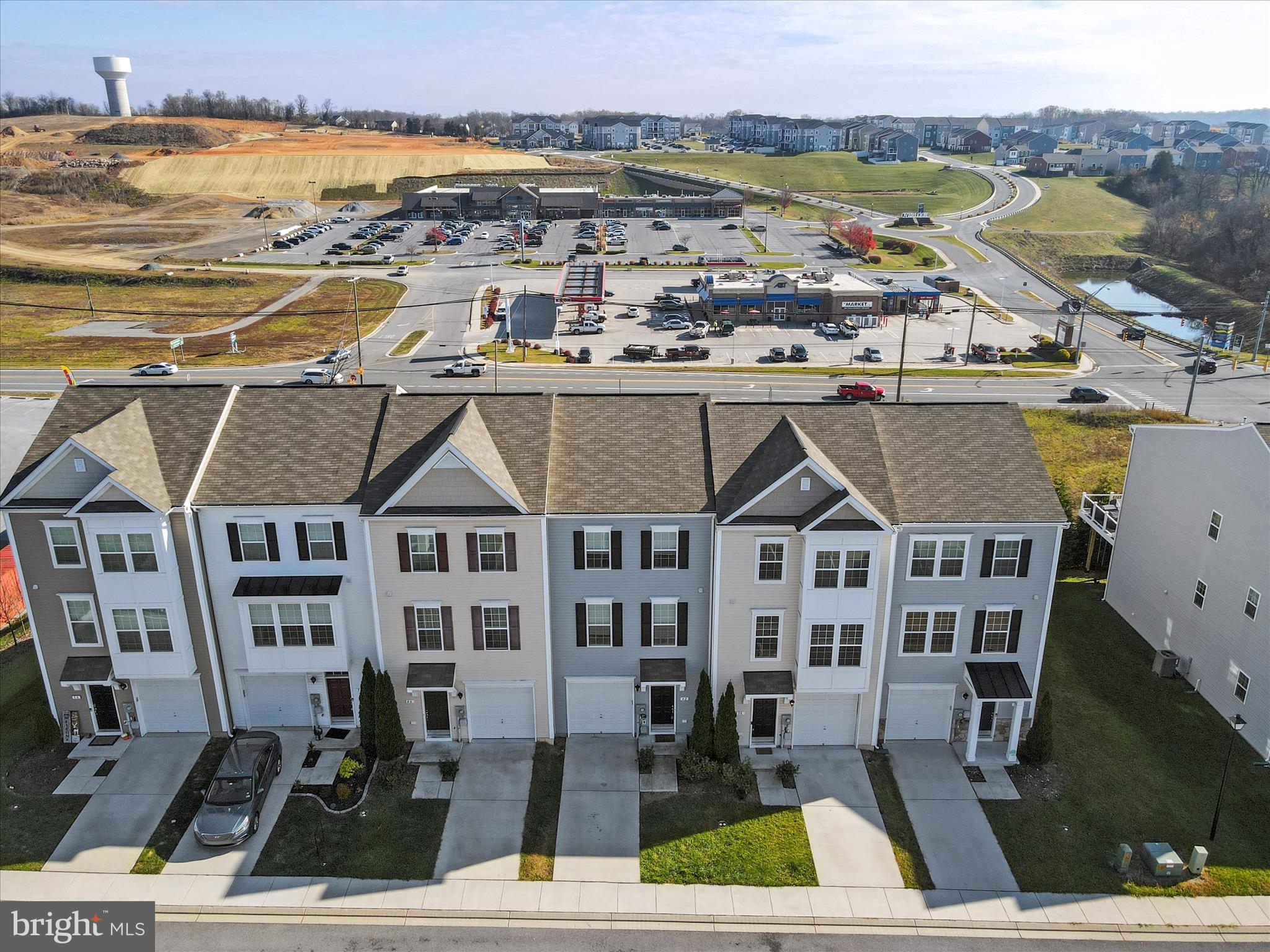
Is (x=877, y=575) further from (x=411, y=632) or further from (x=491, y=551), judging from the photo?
(x=411, y=632)

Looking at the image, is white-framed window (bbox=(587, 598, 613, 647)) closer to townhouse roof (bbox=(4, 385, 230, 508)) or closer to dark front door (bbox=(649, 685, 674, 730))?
dark front door (bbox=(649, 685, 674, 730))

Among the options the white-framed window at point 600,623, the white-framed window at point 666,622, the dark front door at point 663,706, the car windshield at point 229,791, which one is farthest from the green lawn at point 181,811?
the white-framed window at point 666,622

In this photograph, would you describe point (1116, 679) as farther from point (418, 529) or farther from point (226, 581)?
point (226, 581)

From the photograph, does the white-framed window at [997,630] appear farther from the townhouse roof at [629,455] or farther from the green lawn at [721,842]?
the townhouse roof at [629,455]

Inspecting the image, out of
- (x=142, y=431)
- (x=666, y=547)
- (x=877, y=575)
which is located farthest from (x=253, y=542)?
(x=877, y=575)

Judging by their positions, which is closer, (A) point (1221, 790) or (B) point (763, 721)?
(A) point (1221, 790)
